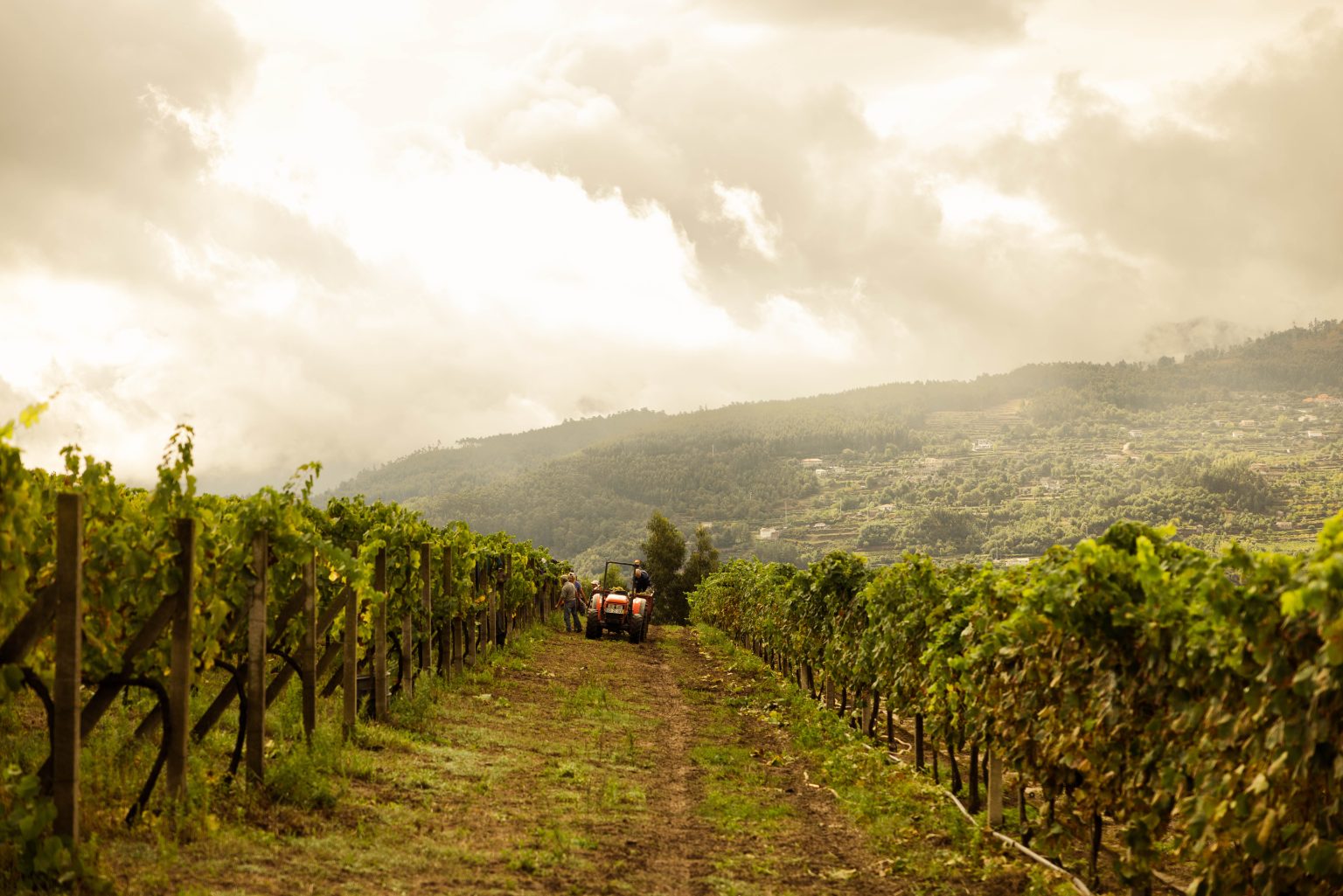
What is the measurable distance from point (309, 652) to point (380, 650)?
2.36 meters

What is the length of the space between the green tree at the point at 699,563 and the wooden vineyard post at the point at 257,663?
205ft

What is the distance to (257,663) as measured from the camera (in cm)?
759

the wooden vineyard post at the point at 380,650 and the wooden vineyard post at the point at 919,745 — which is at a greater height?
the wooden vineyard post at the point at 380,650

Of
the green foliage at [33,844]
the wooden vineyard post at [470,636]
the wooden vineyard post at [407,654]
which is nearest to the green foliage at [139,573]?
the green foliage at [33,844]

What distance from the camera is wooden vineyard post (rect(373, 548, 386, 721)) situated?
11.2m

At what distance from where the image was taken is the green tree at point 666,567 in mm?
72250

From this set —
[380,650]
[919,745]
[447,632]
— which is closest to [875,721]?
[919,745]

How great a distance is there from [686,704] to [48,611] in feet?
39.4

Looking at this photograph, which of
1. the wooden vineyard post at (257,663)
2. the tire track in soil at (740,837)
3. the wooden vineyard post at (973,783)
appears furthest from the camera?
the wooden vineyard post at (973,783)

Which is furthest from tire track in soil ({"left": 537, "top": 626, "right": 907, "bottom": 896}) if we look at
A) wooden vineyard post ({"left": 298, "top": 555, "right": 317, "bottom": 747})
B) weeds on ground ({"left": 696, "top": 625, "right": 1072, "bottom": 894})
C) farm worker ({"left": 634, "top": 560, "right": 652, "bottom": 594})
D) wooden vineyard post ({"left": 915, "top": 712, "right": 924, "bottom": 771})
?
farm worker ({"left": 634, "top": 560, "right": 652, "bottom": 594})

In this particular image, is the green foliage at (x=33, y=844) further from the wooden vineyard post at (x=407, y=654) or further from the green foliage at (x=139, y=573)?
the wooden vineyard post at (x=407, y=654)

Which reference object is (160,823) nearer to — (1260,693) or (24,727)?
(24,727)

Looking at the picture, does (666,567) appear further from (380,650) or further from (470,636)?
(380,650)

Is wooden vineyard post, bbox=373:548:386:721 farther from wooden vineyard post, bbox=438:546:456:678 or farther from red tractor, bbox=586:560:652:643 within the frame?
red tractor, bbox=586:560:652:643
